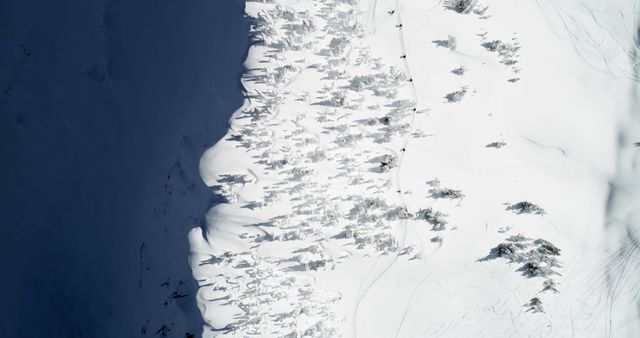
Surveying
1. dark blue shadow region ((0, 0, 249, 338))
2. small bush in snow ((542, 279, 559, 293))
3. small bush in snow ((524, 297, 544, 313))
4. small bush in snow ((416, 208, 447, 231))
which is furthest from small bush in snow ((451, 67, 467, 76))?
Answer: small bush in snow ((524, 297, 544, 313))

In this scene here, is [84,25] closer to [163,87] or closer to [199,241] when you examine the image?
[163,87]

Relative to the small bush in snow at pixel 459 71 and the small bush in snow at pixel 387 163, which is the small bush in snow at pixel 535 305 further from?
the small bush in snow at pixel 459 71

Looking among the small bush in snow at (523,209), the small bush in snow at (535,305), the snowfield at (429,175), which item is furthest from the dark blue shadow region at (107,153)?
the small bush in snow at (535,305)

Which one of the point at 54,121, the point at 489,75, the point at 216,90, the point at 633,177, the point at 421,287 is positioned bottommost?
the point at 421,287

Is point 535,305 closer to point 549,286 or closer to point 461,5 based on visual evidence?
point 549,286

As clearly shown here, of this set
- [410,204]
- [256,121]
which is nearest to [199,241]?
[256,121]

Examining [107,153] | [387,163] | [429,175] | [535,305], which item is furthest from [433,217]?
[107,153]

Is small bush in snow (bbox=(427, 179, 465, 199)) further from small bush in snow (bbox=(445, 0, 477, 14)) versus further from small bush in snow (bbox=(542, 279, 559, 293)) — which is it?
small bush in snow (bbox=(445, 0, 477, 14))
